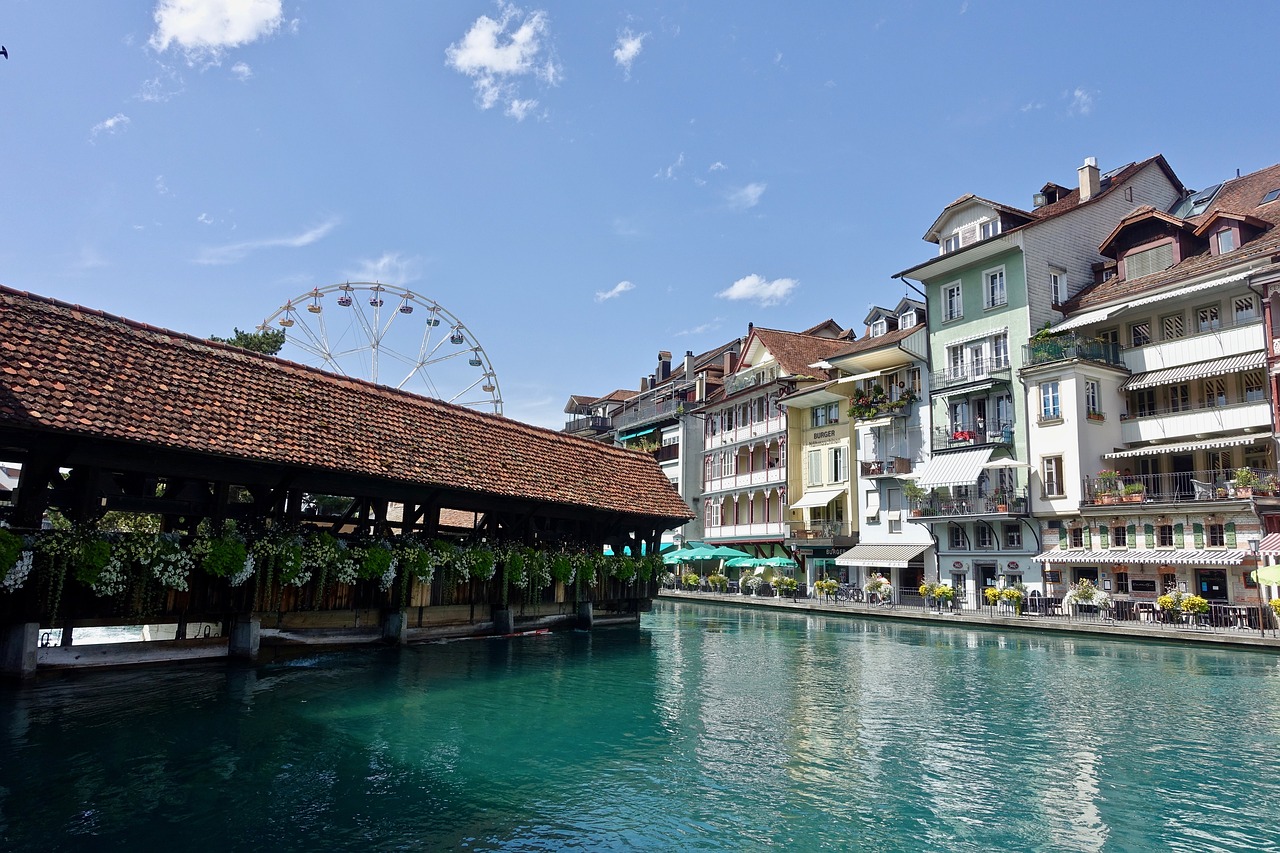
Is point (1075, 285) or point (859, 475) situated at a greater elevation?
point (1075, 285)

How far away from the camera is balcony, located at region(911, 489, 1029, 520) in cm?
3428

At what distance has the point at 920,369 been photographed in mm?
40969

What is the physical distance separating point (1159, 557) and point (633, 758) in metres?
24.6

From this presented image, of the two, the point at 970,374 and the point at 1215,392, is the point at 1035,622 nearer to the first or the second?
the point at 1215,392

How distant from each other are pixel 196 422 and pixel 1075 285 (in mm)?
34890

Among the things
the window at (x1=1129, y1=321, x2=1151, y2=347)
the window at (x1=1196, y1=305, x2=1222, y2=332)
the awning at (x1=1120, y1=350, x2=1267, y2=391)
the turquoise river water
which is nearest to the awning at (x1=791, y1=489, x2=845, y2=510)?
the awning at (x1=1120, y1=350, x2=1267, y2=391)

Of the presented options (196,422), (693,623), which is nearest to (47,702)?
(196,422)

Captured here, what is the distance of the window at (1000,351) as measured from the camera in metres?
36.6

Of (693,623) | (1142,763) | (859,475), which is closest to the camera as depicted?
(1142,763)

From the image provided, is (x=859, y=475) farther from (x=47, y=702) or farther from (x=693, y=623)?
(x=47, y=702)

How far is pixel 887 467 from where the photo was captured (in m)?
41.4

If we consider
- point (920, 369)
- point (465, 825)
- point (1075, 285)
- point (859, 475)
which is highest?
point (1075, 285)

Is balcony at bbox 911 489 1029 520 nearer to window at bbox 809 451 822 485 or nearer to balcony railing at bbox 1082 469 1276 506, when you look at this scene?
balcony railing at bbox 1082 469 1276 506

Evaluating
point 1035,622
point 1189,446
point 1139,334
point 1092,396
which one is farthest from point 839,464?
point 1189,446
